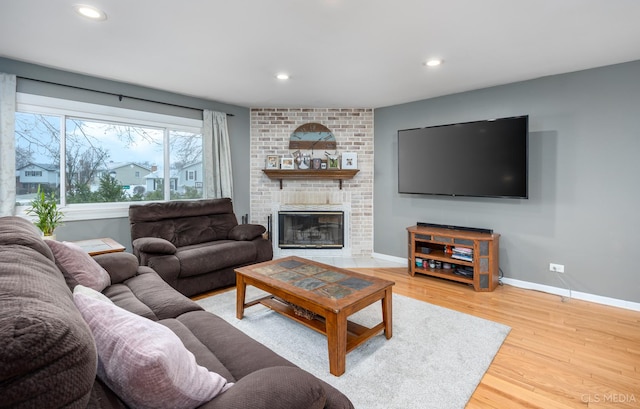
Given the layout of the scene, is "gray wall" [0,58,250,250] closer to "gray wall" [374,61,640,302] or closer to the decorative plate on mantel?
the decorative plate on mantel

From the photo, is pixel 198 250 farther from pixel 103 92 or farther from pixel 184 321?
pixel 103 92

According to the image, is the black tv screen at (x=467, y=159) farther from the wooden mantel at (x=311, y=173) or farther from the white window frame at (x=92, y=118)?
the white window frame at (x=92, y=118)

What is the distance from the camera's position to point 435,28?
7.76 ft

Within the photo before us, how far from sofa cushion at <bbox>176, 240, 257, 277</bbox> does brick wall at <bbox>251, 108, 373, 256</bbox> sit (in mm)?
1387

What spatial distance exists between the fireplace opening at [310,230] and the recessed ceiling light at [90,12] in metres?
3.32

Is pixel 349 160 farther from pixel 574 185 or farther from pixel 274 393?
pixel 274 393

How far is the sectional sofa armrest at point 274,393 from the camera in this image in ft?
2.87

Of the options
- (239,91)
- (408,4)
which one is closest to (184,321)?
(408,4)

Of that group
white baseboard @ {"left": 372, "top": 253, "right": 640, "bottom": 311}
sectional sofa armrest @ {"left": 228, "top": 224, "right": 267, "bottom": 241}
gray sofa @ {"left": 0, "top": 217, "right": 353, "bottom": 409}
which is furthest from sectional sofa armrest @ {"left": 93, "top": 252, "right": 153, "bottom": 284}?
white baseboard @ {"left": 372, "top": 253, "right": 640, "bottom": 311}

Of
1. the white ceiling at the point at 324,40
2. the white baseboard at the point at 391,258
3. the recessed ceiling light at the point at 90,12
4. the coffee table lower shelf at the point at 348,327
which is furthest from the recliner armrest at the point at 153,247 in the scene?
the white baseboard at the point at 391,258

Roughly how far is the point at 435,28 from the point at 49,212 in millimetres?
3752

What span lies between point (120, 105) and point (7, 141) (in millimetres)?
1124

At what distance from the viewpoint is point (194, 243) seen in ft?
12.7

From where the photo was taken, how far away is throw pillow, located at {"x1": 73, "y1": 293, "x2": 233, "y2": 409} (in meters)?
0.81
